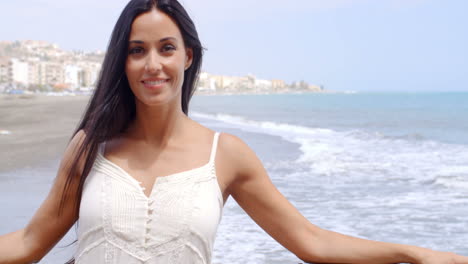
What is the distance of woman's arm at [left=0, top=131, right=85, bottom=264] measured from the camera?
5.54ft

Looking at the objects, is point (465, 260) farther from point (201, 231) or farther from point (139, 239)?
point (139, 239)

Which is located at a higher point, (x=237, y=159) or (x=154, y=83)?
(x=154, y=83)

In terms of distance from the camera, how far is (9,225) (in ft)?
16.3

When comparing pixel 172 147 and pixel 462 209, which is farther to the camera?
pixel 462 209

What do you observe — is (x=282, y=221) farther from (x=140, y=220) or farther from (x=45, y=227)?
(x=45, y=227)

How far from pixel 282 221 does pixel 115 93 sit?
65 cm

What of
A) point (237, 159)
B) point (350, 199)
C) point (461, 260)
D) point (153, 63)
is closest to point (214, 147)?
point (237, 159)

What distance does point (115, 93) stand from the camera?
5.83 feet

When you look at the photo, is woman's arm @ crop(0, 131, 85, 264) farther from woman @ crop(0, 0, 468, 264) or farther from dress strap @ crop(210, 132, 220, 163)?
dress strap @ crop(210, 132, 220, 163)

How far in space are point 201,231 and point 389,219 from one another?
4.87m

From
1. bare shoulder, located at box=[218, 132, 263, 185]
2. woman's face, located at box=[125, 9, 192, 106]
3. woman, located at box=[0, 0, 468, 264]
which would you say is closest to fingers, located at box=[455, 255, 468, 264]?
woman, located at box=[0, 0, 468, 264]

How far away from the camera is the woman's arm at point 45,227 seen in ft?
5.54

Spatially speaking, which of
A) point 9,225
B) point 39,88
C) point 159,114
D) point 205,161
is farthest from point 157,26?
point 39,88

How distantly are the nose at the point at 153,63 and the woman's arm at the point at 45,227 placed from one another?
30 cm
